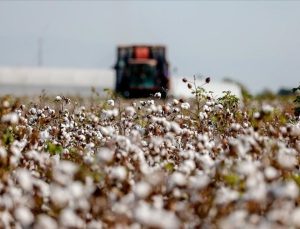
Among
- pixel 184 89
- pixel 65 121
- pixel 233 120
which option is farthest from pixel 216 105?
pixel 184 89

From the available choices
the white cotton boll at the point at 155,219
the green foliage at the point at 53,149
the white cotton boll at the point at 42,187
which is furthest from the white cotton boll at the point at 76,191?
the green foliage at the point at 53,149

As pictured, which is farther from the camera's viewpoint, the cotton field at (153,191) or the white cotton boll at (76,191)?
the white cotton boll at (76,191)

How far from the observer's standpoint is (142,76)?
3650 cm

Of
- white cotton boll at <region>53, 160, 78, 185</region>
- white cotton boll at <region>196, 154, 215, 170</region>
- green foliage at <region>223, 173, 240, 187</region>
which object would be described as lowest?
green foliage at <region>223, 173, 240, 187</region>

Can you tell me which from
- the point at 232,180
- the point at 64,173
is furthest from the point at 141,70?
the point at 64,173

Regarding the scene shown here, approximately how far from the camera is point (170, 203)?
4.16m

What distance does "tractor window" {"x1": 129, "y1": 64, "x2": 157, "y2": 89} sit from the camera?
36.2m

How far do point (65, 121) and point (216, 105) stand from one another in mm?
2164

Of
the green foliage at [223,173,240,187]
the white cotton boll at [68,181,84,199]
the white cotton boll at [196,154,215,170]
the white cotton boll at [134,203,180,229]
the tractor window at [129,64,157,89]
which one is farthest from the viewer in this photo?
the tractor window at [129,64,157,89]

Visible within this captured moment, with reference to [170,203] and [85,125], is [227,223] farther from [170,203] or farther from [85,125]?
[85,125]

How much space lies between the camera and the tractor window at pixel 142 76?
119 feet

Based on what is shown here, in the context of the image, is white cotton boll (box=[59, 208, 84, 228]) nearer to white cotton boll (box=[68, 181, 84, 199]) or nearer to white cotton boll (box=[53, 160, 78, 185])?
white cotton boll (box=[68, 181, 84, 199])

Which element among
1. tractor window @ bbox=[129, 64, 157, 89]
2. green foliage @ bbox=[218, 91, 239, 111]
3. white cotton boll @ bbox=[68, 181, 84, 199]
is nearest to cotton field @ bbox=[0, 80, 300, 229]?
white cotton boll @ bbox=[68, 181, 84, 199]

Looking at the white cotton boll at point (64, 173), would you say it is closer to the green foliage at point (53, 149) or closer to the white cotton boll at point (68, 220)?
the white cotton boll at point (68, 220)
